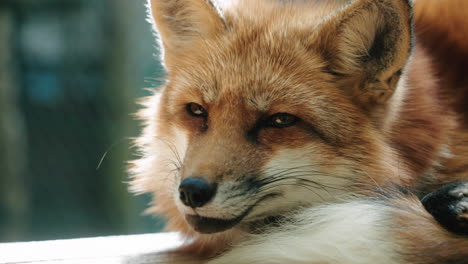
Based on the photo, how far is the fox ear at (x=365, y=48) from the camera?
64.8 inches

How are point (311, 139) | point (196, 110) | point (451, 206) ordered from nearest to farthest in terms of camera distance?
point (451, 206)
point (311, 139)
point (196, 110)

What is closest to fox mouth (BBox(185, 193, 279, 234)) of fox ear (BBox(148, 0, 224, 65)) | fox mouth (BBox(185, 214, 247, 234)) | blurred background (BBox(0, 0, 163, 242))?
fox mouth (BBox(185, 214, 247, 234))

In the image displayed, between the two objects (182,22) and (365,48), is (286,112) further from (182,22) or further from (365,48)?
(182,22)

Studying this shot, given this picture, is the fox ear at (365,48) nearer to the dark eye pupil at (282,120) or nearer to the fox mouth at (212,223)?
the dark eye pupil at (282,120)

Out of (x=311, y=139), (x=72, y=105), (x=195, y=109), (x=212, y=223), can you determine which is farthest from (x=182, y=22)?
(x=72, y=105)

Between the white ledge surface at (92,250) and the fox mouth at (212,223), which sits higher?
the fox mouth at (212,223)

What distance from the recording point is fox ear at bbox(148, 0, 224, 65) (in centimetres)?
191

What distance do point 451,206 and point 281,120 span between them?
1.79ft

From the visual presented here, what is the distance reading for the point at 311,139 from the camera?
164 centimetres

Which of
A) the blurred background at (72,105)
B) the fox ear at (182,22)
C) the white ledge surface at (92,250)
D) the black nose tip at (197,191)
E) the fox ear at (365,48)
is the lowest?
the blurred background at (72,105)

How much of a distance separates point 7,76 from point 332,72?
4.35 meters


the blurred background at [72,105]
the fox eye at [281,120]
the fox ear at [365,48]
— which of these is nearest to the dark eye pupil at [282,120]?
the fox eye at [281,120]

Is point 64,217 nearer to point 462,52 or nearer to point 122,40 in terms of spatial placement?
point 122,40

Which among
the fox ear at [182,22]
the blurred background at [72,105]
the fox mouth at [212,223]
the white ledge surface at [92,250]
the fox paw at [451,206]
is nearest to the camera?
the fox paw at [451,206]
